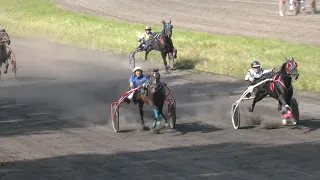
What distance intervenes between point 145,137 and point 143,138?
138 mm

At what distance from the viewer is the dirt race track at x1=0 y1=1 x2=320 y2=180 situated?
18031mm

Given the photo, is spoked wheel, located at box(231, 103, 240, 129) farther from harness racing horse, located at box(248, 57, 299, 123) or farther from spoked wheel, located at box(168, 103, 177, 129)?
spoked wheel, located at box(168, 103, 177, 129)

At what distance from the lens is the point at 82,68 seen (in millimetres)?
37938

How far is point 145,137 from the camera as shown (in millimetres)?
21953

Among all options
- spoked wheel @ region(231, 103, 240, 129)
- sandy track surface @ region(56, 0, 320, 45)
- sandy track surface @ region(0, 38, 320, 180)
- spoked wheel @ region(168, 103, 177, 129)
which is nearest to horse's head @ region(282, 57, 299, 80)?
sandy track surface @ region(0, 38, 320, 180)

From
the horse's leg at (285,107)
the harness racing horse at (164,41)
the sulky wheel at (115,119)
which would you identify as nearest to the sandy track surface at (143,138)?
the sulky wheel at (115,119)

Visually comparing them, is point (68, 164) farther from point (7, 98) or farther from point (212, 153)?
point (7, 98)

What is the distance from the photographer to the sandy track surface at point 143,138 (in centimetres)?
1803

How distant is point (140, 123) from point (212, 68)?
12.1 m

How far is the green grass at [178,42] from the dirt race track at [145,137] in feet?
8.49

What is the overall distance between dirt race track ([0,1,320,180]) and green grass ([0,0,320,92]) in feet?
8.49

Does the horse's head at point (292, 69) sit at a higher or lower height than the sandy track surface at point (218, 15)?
lower

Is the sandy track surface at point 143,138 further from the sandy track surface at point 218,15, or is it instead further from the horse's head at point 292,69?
the sandy track surface at point 218,15

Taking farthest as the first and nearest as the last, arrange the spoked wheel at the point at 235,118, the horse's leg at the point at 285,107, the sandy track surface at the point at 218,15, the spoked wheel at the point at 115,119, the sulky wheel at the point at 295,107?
the sandy track surface at the point at 218,15 → the spoked wheel at the point at 115,119 → the spoked wheel at the point at 235,118 → the sulky wheel at the point at 295,107 → the horse's leg at the point at 285,107
